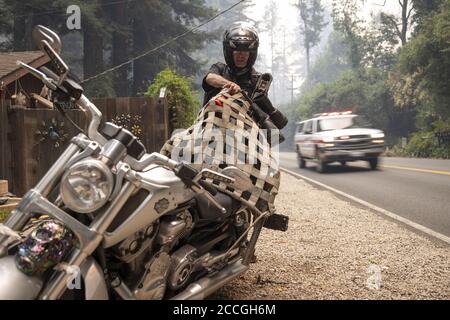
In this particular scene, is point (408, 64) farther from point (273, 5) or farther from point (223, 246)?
point (273, 5)

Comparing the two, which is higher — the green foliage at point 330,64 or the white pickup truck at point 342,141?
the green foliage at point 330,64

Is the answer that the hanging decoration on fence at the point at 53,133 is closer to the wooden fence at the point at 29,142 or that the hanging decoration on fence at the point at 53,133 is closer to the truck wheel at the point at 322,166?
the wooden fence at the point at 29,142

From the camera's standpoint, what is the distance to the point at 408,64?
29.0 metres

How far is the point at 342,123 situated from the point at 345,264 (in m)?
11.4

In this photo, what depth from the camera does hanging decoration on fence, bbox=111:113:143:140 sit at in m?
8.40

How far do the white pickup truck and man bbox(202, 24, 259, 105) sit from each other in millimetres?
10231

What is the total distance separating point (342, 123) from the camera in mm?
14750

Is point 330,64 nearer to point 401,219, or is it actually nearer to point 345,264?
point 401,219

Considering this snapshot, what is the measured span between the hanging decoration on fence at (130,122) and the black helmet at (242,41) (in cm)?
490

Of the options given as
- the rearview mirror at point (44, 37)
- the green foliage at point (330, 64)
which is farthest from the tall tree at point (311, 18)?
the rearview mirror at point (44, 37)

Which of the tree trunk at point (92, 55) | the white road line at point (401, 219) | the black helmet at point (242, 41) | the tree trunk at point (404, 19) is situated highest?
the tree trunk at point (404, 19)

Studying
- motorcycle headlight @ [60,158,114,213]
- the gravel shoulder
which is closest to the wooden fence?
the gravel shoulder

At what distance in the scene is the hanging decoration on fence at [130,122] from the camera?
331 inches

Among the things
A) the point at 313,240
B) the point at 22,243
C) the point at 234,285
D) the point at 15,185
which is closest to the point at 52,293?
the point at 22,243
